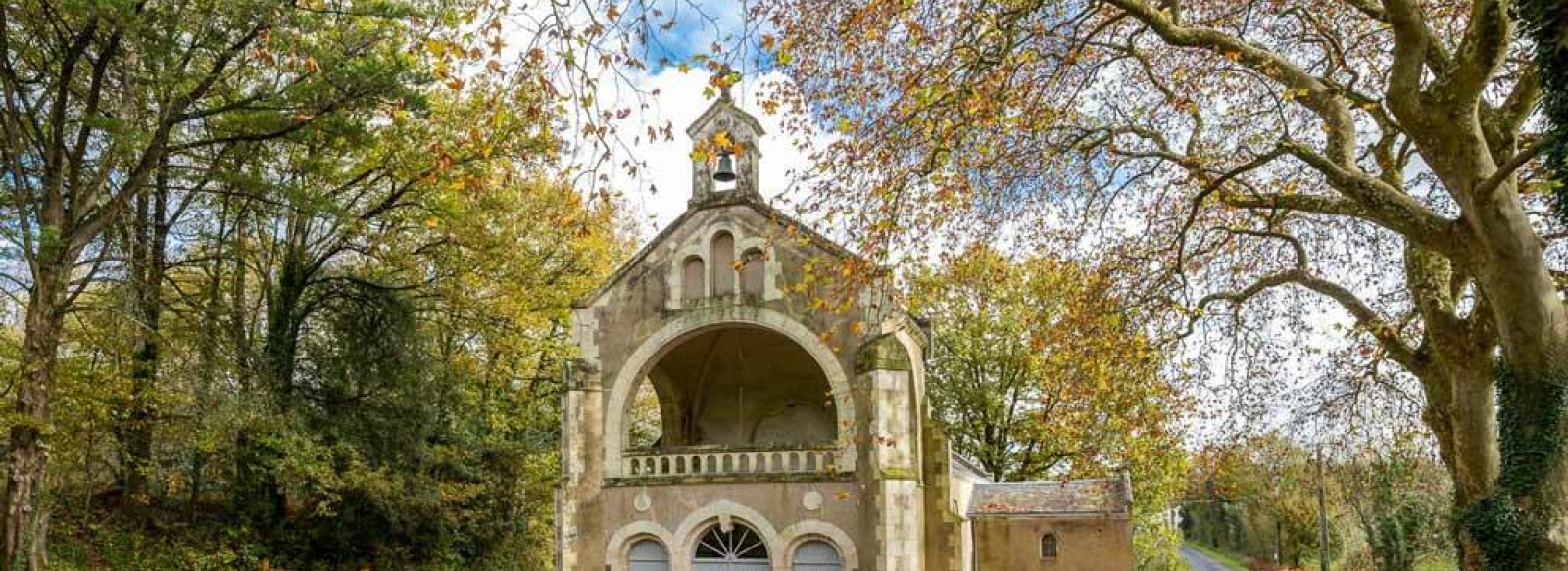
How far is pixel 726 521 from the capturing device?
17.8m

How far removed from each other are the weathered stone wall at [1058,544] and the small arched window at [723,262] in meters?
9.29

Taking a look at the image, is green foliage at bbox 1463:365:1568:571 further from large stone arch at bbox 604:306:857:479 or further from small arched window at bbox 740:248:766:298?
small arched window at bbox 740:248:766:298

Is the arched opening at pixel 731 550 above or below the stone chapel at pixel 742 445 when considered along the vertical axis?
below

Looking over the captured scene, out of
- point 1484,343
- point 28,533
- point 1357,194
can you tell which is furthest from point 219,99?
point 1484,343

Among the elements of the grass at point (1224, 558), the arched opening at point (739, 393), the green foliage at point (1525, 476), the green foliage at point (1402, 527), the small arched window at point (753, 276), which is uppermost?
the small arched window at point (753, 276)

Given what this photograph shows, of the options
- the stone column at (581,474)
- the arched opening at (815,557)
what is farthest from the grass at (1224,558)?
the stone column at (581,474)

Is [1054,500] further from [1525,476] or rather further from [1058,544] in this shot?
[1525,476]

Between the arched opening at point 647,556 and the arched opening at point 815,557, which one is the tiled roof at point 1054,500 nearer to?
the arched opening at point 815,557

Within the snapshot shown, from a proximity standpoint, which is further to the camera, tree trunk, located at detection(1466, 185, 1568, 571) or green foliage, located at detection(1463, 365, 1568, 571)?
green foliage, located at detection(1463, 365, 1568, 571)

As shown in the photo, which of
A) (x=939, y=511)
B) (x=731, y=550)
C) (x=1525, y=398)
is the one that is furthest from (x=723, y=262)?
(x=1525, y=398)

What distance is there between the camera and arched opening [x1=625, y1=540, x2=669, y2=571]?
719 inches

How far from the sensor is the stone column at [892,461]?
54.8 feet

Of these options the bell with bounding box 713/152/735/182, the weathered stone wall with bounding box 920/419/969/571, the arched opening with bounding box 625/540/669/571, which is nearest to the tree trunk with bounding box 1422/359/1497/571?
the weathered stone wall with bounding box 920/419/969/571

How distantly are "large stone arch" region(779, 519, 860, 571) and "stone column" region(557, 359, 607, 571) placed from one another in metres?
3.28
